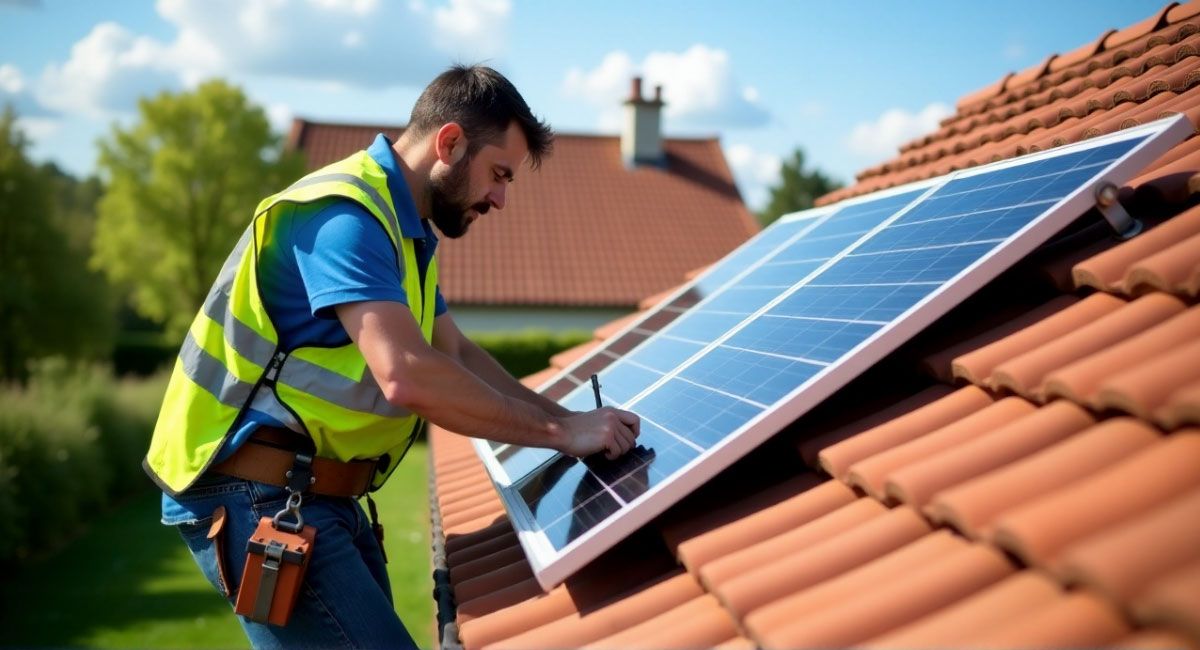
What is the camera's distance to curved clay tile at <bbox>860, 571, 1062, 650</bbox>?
1748 millimetres

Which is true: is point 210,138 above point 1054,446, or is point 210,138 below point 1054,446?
above

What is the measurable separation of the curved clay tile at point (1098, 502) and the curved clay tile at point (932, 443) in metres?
0.55

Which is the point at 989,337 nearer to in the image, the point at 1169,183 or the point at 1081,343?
the point at 1081,343

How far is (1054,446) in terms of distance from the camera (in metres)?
2.19

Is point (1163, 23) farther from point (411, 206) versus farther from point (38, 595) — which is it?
point (38, 595)

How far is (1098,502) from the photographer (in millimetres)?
1832

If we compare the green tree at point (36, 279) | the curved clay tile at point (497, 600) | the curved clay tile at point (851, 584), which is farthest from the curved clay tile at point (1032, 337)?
the green tree at point (36, 279)

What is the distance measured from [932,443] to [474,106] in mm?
1830

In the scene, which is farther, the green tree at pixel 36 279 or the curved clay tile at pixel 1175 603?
the green tree at pixel 36 279

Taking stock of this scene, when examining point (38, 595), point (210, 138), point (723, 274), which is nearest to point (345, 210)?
point (723, 274)

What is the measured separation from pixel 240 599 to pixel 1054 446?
7.43 ft

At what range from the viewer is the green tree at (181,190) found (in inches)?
1435

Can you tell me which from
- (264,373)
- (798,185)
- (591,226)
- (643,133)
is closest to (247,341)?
(264,373)

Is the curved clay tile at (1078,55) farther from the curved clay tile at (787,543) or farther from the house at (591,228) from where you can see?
the house at (591,228)
